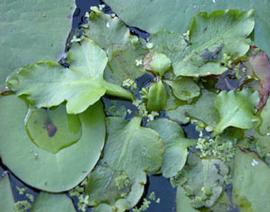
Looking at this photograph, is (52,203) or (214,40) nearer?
(52,203)

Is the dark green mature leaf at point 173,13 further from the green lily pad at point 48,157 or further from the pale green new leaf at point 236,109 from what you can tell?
the green lily pad at point 48,157

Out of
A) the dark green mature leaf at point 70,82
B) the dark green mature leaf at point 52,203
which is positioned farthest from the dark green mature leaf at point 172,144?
the dark green mature leaf at point 52,203

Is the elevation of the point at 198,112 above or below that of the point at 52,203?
above

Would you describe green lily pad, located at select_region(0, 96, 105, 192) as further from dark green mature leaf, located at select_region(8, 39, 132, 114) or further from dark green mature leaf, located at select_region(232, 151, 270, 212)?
dark green mature leaf, located at select_region(232, 151, 270, 212)

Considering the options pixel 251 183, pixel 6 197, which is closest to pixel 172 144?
pixel 251 183

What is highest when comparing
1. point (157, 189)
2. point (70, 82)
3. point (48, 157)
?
point (70, 82)

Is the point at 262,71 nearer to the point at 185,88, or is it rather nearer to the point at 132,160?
the point at 185,88
